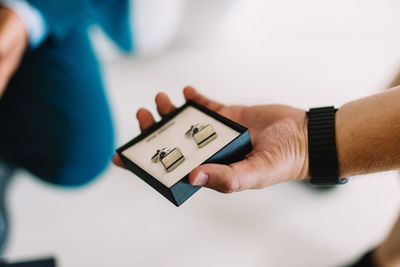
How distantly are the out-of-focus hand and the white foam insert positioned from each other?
40 centimetres

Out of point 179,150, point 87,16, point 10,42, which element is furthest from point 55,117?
point 179,150

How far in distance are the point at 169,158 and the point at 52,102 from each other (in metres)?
0.46

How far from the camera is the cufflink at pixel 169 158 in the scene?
48 centimetres

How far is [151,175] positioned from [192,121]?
0.13m

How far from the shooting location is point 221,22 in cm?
136

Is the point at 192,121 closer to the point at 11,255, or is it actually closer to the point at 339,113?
Result: the point at 339,113

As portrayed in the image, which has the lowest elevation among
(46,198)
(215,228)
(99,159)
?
(215,228)

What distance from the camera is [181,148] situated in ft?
1.72

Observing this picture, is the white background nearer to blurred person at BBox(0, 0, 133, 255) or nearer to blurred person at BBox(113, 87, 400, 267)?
blurred person at BBox(0, 0, 133, 255)

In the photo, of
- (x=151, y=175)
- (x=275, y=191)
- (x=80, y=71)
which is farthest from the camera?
(x=275, y=191)

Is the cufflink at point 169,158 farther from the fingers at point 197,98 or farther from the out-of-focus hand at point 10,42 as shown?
the out-of-focus hand at point 10,42

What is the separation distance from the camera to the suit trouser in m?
0.80

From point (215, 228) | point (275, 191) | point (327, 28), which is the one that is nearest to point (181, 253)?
point (215, 228)

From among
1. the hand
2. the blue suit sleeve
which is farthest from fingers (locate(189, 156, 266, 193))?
the blue suit sleeve
